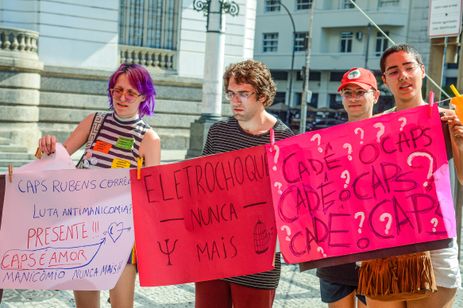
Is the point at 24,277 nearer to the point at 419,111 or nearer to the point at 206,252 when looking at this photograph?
the point at 206,252

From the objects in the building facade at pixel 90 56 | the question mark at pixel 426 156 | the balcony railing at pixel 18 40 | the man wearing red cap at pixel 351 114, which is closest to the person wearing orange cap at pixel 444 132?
the question mark at pixel 426 156

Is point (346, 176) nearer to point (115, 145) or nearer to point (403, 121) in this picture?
point (403, 121)

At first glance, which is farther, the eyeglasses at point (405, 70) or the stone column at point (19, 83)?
the stone column at point (19, 83)

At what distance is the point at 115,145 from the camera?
352 cm

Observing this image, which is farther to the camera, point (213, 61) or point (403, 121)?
point (213, 61)

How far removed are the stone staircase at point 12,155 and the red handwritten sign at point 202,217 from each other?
10.6 meters

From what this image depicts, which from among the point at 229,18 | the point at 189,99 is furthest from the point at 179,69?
the point at 229,18

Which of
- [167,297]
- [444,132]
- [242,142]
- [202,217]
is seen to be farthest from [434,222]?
[167,297]

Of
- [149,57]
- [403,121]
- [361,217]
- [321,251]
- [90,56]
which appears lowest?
[321,251]

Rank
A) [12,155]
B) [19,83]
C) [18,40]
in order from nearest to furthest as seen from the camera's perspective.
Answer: [12,155], [18,40], [19,83]

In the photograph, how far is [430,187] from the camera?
9.96ft

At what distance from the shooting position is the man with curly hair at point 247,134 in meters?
3.33

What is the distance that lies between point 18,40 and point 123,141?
13.5 meters

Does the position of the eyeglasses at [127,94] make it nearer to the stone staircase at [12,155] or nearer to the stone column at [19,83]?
the stone staircase at [12,155]
